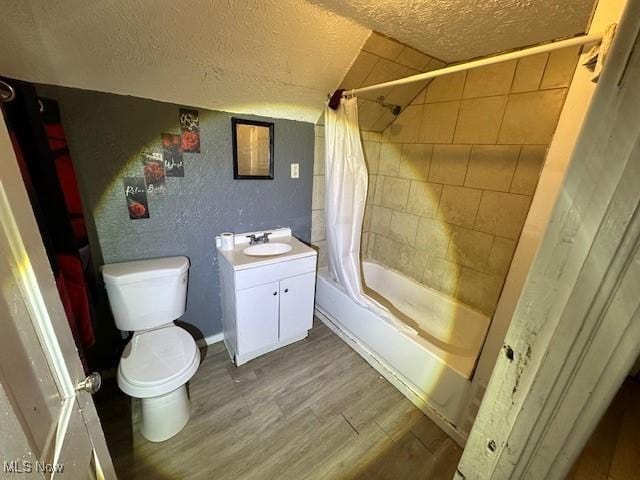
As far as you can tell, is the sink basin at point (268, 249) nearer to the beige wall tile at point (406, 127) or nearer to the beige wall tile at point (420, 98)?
the beige wall tile at point (406, 127)

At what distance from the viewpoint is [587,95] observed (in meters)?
0.82

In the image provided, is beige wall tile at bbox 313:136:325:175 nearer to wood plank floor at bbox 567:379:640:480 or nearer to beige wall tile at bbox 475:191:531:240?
beige wall tile at bbox 475:191:531:240

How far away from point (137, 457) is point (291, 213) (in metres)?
1.67

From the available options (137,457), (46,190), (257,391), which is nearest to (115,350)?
(137,457)

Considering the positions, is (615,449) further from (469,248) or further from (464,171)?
(464,171)

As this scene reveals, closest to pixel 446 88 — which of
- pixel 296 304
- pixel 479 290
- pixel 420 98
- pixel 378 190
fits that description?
pixel 420 98

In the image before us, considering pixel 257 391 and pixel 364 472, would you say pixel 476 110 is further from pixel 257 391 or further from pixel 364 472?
pixel 257 391

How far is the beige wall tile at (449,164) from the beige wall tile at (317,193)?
0.88 meters

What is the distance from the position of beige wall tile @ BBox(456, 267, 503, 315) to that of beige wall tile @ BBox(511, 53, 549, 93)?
1161 millimetres

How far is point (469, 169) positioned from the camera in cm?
175

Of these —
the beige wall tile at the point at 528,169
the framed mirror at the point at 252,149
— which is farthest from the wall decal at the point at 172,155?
the beige wall tile at the point at 528,169

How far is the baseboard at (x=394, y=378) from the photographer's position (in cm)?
139

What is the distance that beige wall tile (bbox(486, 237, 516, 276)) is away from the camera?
5.32ft

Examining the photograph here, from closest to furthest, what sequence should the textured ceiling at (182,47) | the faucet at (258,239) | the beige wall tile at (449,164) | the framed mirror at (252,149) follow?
the textured ceiling at (182,47), the framed mirror at (252,149), the beige wall tile at (449,164), the faucet at (258,239)
